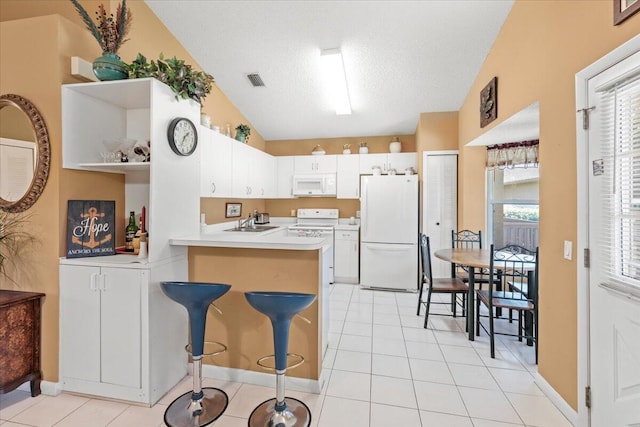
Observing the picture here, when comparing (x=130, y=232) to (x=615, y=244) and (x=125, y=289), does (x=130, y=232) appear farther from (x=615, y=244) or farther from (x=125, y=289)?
(x=615, y=244)

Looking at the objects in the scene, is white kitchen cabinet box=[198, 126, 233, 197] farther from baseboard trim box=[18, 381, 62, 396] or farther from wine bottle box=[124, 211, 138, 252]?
baseboard trim box=[18, 381, 62, 396]

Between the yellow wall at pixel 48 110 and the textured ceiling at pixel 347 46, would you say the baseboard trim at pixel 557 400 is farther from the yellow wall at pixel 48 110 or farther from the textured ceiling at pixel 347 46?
the yellow wall at pixel 48 110

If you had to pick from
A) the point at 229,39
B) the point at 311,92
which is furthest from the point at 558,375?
the point at 229,39

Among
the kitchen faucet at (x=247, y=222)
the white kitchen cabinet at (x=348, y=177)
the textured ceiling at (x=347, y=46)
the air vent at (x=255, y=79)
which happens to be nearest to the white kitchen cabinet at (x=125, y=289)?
the textured ceiling at (x=347, y=46)

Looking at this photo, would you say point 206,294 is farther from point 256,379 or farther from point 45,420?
point 45,420

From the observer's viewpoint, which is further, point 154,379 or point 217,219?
point 217,219

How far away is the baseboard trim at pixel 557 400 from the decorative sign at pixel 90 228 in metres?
3.29

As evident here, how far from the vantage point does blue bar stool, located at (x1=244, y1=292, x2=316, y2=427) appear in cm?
163

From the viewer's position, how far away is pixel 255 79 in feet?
12.4

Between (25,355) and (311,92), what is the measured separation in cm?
386

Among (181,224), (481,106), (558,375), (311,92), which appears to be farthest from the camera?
(311,92)

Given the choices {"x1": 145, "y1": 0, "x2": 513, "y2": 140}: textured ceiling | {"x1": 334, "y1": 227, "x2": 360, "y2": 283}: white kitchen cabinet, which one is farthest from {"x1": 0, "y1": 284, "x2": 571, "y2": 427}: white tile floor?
{"x1": 145, "y1": 0, "x2": 513, "y2": 140}: textured ceiling

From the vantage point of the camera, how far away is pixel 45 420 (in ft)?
5.79

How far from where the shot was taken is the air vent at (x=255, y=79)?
369 centimetres
